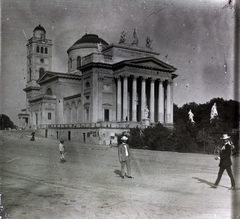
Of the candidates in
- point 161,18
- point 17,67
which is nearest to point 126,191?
point 17,67

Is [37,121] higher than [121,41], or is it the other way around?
[121,41]

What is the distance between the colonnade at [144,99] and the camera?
173 feet

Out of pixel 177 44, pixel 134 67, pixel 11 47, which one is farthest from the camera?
pixel 134 67

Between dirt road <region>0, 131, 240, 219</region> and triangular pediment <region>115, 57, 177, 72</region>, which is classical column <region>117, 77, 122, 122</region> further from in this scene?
dirt road <region>0, 131, 240, 219</region>

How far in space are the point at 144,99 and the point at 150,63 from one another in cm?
626

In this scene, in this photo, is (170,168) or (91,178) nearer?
(91,178)

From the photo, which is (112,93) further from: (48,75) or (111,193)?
(111,193)

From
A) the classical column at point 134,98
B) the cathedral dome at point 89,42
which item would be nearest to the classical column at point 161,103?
the classical column at point 134,98

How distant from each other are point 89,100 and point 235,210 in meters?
45.0

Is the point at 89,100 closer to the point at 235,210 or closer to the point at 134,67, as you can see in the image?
the point at 134,67

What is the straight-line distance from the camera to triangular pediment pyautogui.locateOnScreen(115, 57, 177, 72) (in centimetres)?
5123

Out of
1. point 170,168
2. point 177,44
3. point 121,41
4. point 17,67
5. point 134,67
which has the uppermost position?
point 121,41

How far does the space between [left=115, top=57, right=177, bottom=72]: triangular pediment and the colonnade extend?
2.01 metres

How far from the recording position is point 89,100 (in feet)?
174
